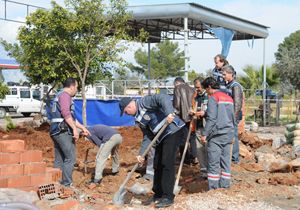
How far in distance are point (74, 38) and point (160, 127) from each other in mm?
9492

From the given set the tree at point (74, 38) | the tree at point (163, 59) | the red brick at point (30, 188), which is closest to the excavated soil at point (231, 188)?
the red brick at point (30, 188)

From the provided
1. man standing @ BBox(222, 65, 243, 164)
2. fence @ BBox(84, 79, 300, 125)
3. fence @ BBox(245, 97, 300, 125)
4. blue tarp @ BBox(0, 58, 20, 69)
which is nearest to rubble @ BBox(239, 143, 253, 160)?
man standing @ BBox(222, 65, 243, 164)

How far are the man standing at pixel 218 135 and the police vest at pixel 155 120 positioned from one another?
3.19 ft

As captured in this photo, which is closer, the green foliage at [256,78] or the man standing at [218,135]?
the man standing at [218,135]

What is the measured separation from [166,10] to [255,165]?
960cm

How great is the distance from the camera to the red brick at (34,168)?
21.7 feet

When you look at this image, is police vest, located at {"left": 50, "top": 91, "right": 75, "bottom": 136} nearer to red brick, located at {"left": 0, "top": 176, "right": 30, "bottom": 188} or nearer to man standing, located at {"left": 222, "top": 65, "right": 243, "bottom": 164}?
red brick, located at {"left": 0, "top": 176, "right": 30, "bottom": 188}

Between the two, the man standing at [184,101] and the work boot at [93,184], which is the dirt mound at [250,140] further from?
the work boot at [93,184]

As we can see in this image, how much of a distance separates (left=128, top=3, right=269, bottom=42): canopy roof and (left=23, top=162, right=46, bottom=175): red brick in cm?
1107

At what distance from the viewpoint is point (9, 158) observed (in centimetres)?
647

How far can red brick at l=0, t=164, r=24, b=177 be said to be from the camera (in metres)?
6.34

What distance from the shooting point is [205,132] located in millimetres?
7059

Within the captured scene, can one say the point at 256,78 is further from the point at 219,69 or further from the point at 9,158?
the point at 9,158

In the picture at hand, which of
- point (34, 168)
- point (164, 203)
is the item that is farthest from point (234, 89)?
point (34, 168)
